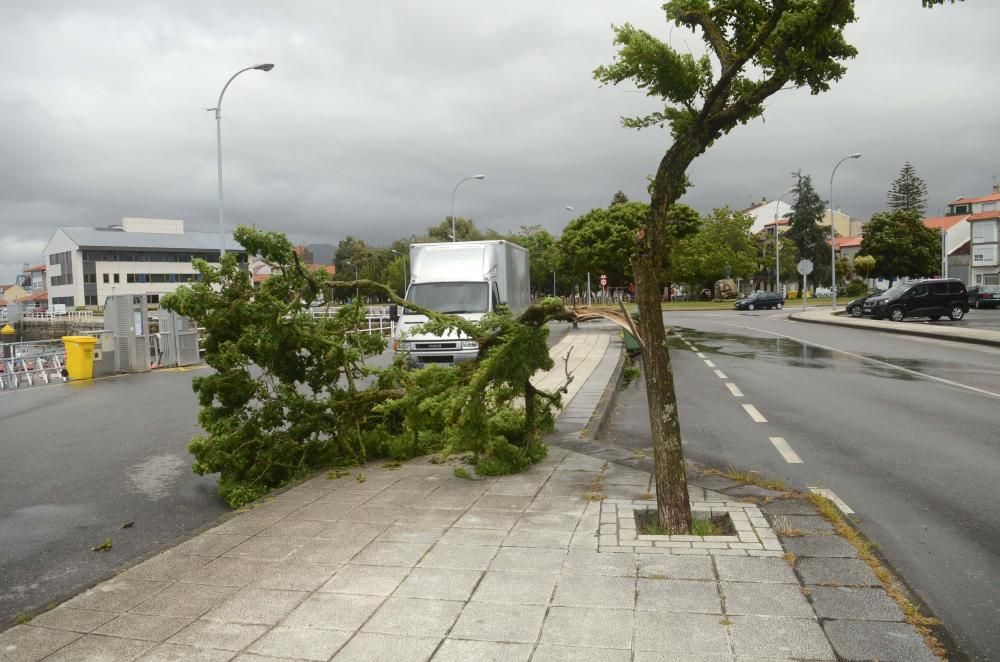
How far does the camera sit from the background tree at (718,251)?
74500 mm

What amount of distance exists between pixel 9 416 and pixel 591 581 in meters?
11.7

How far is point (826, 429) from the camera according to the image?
30.1 feet

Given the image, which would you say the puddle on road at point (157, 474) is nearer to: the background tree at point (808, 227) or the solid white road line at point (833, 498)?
the solid white road line at point (833, 498)

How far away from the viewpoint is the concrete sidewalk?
134 inches

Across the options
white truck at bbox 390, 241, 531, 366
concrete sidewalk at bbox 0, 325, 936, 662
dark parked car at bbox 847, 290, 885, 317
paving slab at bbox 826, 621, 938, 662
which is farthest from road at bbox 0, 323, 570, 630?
dark parked car at bbox 847, 290, 885, 317

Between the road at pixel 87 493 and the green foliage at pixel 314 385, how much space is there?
0.67 meters

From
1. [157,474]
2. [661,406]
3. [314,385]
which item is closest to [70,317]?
[157,474]

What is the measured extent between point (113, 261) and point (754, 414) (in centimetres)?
10433

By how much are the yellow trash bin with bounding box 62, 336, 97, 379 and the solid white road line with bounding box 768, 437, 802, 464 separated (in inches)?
626

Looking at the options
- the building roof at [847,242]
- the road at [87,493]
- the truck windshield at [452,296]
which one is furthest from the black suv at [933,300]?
the building roof at [847,242]

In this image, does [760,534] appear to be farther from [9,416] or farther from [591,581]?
[9,416]

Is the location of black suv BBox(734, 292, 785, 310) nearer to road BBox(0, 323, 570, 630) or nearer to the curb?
the curb

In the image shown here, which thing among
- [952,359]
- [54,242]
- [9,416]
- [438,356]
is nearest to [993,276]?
[952,359]

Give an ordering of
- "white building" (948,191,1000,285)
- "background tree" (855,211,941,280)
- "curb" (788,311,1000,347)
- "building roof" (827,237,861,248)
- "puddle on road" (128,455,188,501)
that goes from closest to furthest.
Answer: "puddle on road" (128,455,188,501), "curb" (788,311,1000,347), "background tree" (855,211,941,280), "white building" (948,191,1000,285), "building roof" (827,237,861,248)
